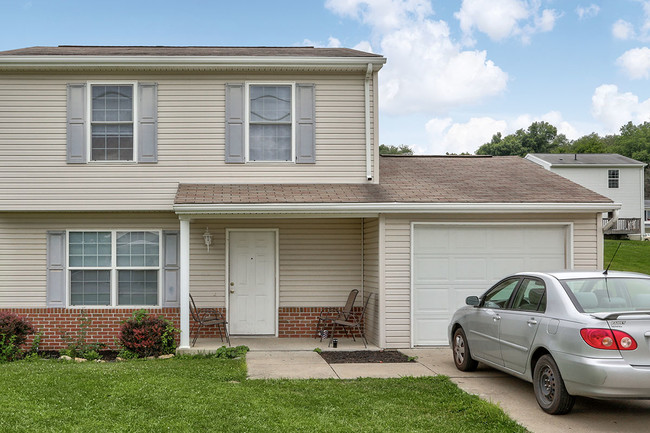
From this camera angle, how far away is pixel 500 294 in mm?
8203

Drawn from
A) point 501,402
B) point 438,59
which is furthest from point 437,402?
point 438,59

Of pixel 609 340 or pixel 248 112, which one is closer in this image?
pixel 609 340

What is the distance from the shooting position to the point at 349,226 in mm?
12766

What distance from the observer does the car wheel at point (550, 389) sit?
634cm

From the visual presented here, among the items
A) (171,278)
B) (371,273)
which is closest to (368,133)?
(371,273)

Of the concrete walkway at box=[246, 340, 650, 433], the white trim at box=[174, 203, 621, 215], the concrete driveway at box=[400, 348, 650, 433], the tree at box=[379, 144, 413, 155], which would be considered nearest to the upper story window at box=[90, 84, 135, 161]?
the white trim at box=[174, 203, 621, 215]

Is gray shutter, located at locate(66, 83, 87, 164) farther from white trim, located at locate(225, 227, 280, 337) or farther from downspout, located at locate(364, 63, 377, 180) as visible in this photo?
downspout, located at locate(364, 63, 377, 180)

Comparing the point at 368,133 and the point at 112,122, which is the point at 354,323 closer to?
the point at 368,133

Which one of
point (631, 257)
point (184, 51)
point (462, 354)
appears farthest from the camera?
point (631, 257)

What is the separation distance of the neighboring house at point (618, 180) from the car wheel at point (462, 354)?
29.8 metres

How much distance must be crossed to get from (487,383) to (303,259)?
5.32 meters

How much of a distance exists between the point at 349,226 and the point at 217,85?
3.62 metres

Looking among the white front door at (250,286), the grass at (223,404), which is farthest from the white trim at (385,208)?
the grass at (223,404)

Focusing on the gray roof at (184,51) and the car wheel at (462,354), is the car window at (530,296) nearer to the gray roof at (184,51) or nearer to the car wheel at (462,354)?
the car wheel at (462,354)
